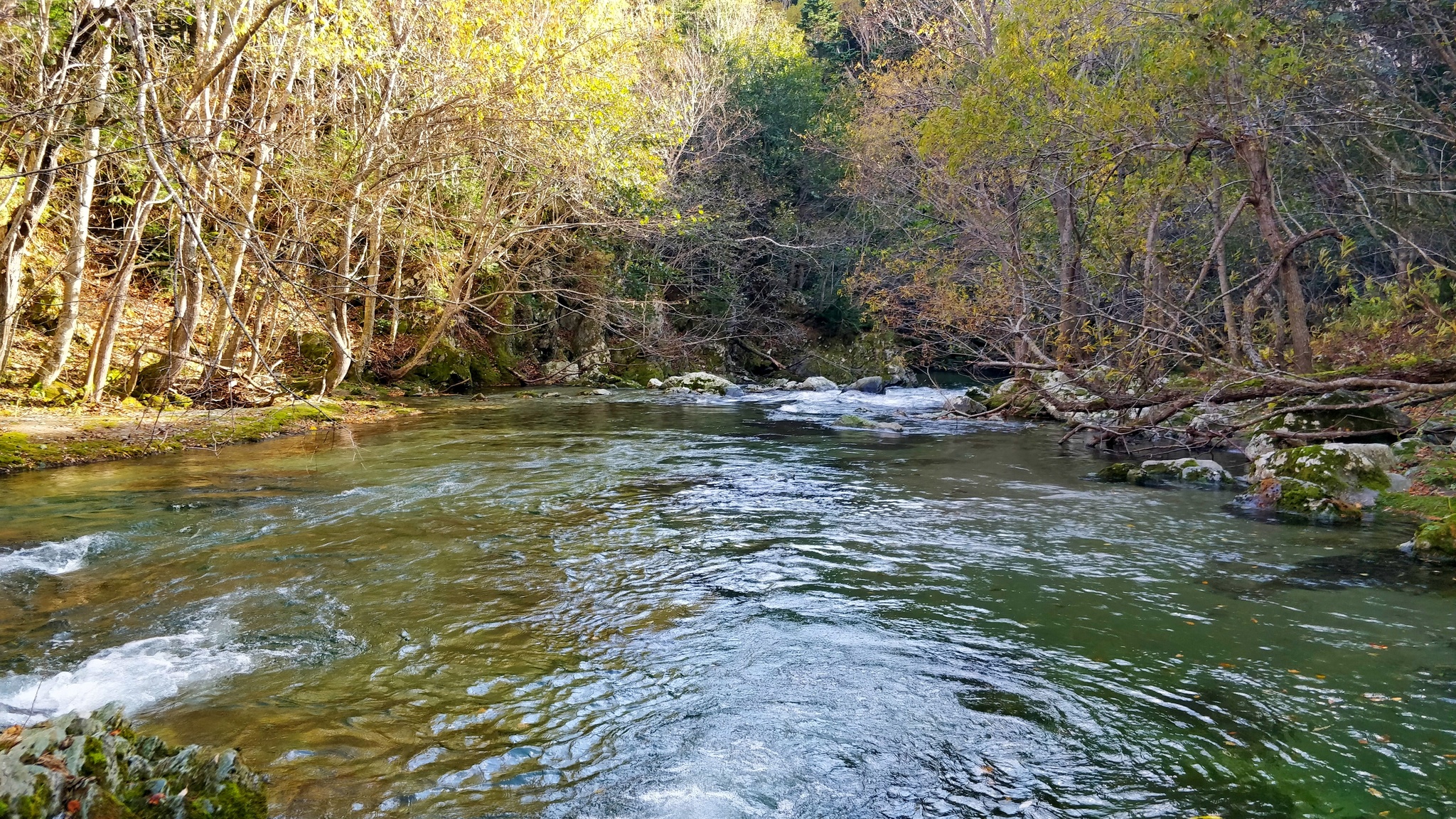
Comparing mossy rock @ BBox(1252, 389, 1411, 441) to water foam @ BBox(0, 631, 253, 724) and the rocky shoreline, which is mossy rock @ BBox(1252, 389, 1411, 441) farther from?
water foam @ BBox(0, 631, 253, 724)

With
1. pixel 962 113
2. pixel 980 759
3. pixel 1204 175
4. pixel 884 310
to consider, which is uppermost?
pixel 962 113

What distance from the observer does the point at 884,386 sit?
27328 millimetres

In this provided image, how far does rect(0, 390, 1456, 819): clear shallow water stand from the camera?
3.58 meters

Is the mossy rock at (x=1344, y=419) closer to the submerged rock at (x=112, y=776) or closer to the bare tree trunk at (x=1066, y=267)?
the bare tree trunk at (x=1066, y=267)

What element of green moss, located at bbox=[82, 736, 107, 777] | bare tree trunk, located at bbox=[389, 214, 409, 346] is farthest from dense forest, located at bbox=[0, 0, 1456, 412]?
green moss, located at bbox=[82, 736, 107, 777]

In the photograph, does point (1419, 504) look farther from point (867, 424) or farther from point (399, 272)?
point (399, 272)

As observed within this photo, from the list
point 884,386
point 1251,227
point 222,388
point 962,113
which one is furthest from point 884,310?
point 222,388

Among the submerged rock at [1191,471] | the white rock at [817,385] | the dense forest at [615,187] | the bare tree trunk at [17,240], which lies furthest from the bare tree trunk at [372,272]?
the white rock at [817,385]

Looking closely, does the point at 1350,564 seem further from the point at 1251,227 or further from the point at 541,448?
the point at 1251,227

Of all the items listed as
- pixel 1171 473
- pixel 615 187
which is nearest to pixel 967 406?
pixel 1171 473

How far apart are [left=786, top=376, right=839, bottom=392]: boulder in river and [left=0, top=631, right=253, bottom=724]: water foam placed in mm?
22388

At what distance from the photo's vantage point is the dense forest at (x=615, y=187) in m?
9.77

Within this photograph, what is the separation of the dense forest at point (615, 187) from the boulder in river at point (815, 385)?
11.3 feet

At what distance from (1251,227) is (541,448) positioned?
1664cm
